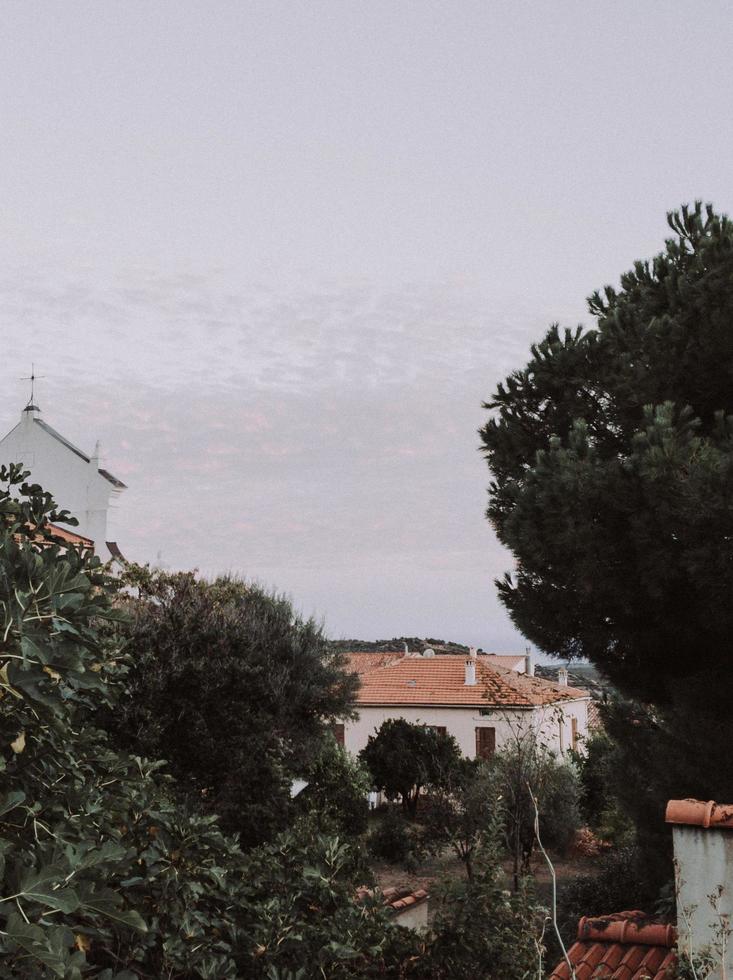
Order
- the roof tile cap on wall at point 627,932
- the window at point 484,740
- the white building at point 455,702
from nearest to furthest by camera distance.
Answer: the roof tile cap on wall at point 627,932, the white building at point 455,702, the window at point 484,740

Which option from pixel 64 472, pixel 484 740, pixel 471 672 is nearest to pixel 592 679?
pixel 64 472

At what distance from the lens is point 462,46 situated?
378 inches

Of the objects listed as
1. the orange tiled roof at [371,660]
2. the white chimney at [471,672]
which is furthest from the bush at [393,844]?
the orange tiled roof at [371,660]

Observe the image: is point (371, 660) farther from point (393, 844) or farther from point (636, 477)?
point (636, 477)

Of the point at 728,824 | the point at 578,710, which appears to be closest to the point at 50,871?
the point at 728,824

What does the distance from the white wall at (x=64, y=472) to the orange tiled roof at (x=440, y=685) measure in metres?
13.1

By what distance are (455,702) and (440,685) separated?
190cm

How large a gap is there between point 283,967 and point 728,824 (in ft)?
10.0

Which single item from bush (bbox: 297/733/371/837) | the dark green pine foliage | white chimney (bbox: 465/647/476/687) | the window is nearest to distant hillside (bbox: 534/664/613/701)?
the dark green pine foliage

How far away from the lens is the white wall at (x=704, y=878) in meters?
5.14

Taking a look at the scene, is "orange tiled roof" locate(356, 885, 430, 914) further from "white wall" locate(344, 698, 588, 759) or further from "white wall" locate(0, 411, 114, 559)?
"white wall" locate(344, 698, 588, 759)

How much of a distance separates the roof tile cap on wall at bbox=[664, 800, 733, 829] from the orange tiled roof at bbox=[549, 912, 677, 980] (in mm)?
1198

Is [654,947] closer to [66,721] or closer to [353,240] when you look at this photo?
[66,721]

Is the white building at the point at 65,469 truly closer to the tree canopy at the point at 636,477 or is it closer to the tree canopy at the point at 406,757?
the tree canopy at the point at 406,757
